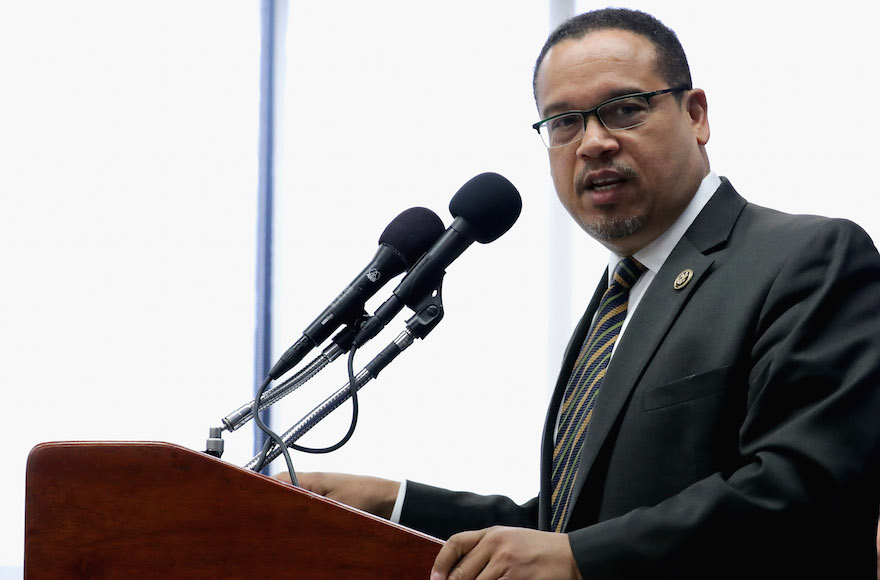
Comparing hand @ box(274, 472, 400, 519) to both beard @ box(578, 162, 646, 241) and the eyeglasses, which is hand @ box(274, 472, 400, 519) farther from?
the eyeglasses

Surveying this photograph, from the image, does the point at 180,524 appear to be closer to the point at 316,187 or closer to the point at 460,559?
the point at 460,559

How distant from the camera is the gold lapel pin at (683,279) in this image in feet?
4.25

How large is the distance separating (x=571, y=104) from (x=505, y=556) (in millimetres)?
866

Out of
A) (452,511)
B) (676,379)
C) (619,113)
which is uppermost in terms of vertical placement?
→ (619,113)

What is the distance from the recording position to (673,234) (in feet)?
4.86

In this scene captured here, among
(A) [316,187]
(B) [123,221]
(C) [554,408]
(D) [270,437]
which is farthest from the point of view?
(A) [316,187]

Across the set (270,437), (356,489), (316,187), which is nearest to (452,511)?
(356,489)

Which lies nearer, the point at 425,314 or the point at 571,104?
the point at 425,314

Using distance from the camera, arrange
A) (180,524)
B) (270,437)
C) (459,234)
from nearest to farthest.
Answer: (180,524), (270,437), (459,234)

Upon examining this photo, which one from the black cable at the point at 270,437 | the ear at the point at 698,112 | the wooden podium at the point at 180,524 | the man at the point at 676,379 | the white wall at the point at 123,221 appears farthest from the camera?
the white wall at the point at 123,221

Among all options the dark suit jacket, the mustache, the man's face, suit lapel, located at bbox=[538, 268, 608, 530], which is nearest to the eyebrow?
the man's face

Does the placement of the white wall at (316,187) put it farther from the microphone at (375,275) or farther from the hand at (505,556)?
the hand at (505,556)

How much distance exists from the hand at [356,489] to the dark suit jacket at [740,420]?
0.04 meters

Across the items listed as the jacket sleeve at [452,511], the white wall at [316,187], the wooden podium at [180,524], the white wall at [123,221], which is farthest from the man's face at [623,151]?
the white wall at [123,221]
